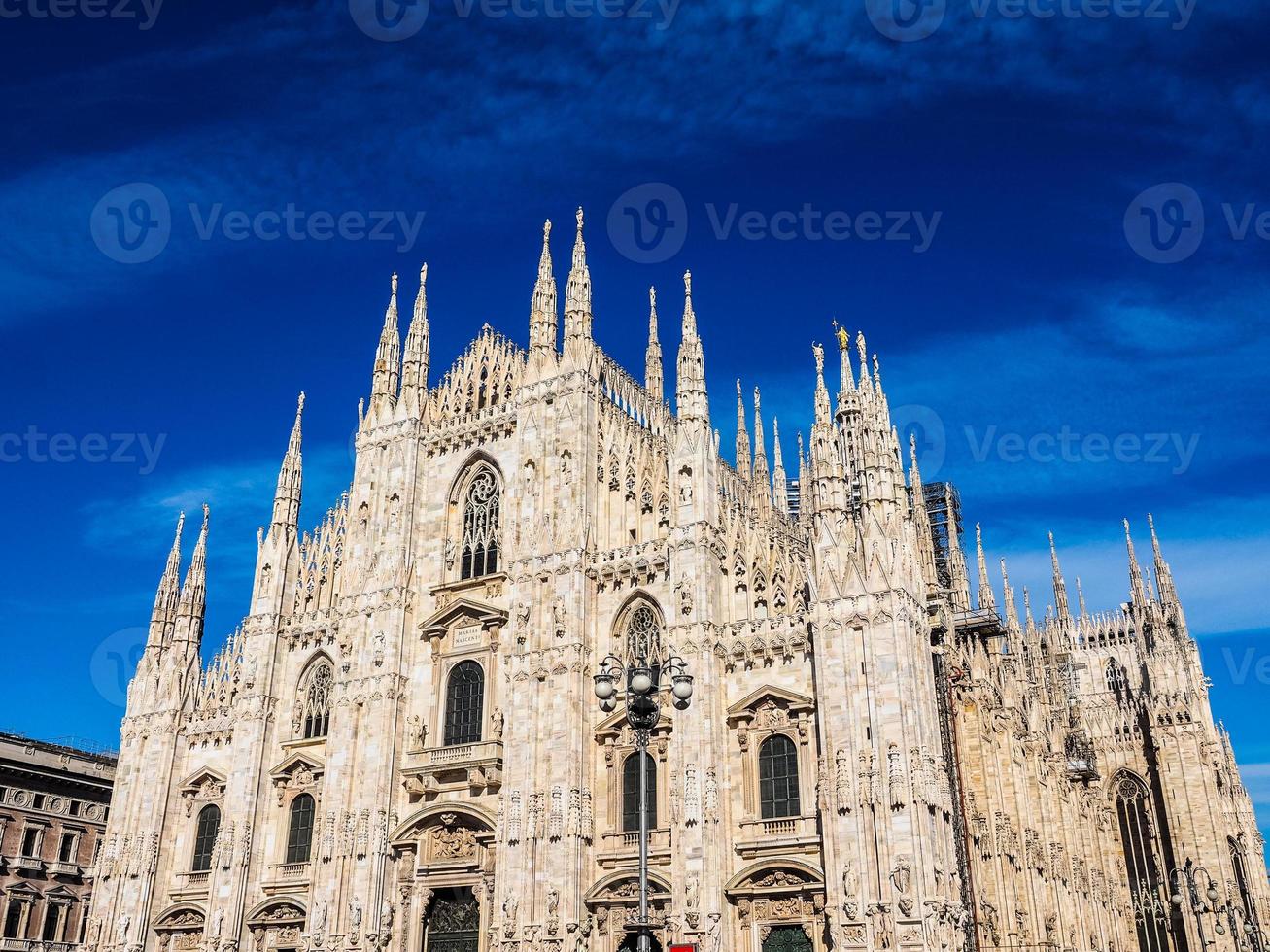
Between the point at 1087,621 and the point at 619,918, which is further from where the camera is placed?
the point at 1087,621

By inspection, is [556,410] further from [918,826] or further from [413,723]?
[918,826]

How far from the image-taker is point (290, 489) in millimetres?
48688

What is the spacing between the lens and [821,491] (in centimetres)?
3706

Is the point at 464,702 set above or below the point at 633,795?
above

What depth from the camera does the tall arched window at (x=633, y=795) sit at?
36875 millimetres

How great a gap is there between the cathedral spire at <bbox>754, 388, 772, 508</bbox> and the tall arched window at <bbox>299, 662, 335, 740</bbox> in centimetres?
2076

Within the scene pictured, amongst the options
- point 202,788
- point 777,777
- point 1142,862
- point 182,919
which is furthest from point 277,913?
point 1142,862

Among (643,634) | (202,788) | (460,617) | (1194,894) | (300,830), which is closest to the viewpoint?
(643,634)

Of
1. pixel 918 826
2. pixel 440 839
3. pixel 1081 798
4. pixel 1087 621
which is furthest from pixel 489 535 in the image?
pixel 1087 621

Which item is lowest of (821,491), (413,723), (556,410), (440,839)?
(440,839)

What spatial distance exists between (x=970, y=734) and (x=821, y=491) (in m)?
13.0

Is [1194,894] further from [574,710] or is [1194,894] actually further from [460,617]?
[460,617]

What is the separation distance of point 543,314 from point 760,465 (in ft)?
50.0

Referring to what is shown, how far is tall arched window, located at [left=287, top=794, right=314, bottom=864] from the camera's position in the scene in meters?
42.7
